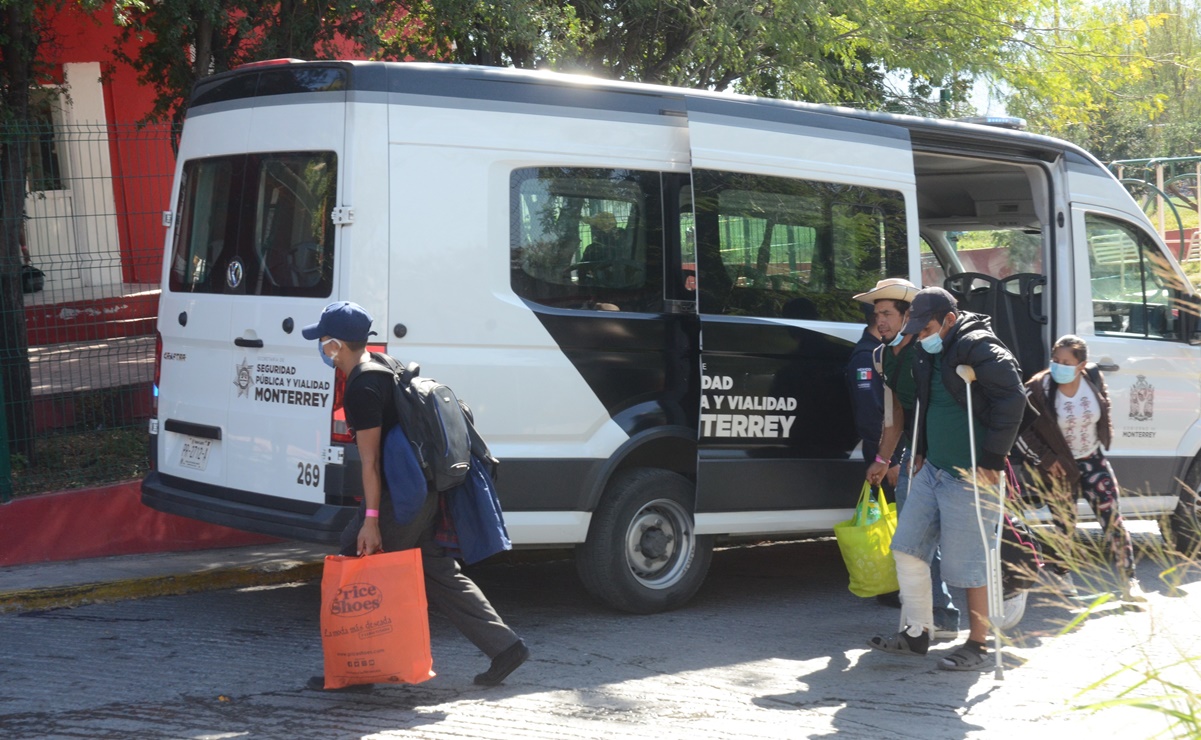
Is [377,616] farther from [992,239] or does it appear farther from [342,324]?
[992,239]

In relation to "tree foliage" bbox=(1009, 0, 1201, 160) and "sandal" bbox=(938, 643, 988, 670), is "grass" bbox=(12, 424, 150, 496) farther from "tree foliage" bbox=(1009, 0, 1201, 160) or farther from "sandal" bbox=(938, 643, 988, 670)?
"tree foliage" bbox=(1009, 0, 1201, 160)

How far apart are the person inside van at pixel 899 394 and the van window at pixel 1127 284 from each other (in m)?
2.22

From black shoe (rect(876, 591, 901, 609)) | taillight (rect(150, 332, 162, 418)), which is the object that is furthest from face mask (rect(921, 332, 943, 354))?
taillight (rect(150, 332, 162, 418))

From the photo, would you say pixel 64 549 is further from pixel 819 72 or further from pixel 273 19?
pixel 819 72

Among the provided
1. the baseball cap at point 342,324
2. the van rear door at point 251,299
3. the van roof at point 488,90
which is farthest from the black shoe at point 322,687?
the van roof at point 488,90

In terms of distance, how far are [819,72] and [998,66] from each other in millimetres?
2459

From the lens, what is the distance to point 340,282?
5.67 m

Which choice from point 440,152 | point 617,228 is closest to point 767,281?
point 617,228

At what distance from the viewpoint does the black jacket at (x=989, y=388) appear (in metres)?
5.52

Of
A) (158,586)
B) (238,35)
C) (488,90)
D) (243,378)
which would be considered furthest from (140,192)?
(488,90)

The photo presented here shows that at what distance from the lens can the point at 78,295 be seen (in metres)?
8.14

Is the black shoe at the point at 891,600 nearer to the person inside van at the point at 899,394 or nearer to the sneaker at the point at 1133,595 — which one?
the person inside van at the point at 899,394

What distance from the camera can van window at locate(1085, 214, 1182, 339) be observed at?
26.3 feet

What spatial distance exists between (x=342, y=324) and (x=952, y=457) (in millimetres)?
2695
